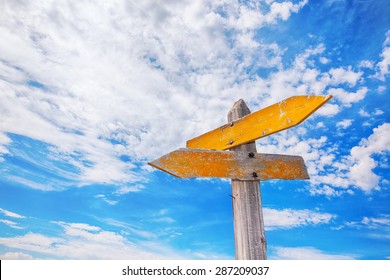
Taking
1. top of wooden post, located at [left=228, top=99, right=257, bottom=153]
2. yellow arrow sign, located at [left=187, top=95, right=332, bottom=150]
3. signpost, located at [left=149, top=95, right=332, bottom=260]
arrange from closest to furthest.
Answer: yellow arrow sign, located at [left=187, top=95, right=332, bottom=150]
signpost, located at [left=149, top=95, right=332, bottom=260]
top of wooden post, located at [left=228, top=99, right=257, bottom=153]

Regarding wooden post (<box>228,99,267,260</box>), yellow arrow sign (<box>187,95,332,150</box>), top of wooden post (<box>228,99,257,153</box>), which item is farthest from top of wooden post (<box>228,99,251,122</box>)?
wooden post (<box>228,99,267,260</box>)

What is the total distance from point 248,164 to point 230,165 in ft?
0.56

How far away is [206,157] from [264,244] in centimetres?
88

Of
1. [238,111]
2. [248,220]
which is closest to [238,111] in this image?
[238,111]

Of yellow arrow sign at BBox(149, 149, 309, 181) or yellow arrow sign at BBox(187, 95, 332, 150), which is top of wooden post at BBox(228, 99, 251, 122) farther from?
yellow arrow sign at BBox(149, 149, 309, 181)

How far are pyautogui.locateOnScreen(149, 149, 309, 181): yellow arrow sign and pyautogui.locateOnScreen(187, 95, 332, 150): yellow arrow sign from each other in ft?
0.67

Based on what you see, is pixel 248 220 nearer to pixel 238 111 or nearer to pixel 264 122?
pixel 264 122

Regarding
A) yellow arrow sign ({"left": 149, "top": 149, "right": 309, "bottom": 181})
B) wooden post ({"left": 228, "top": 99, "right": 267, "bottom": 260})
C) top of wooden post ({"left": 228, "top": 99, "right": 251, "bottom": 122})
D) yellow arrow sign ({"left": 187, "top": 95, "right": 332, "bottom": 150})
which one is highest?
top of wooden post ({"left": 228, "top": 99, "right": 251, "bottom": 122})

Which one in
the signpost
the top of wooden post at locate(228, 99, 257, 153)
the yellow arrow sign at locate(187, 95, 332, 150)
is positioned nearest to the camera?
the yellow arrow sign at locate(187, 95, 332, 150)

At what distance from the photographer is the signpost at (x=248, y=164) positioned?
104 inches

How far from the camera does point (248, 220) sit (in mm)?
2732

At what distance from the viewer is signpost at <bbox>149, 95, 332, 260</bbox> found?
2.64m
